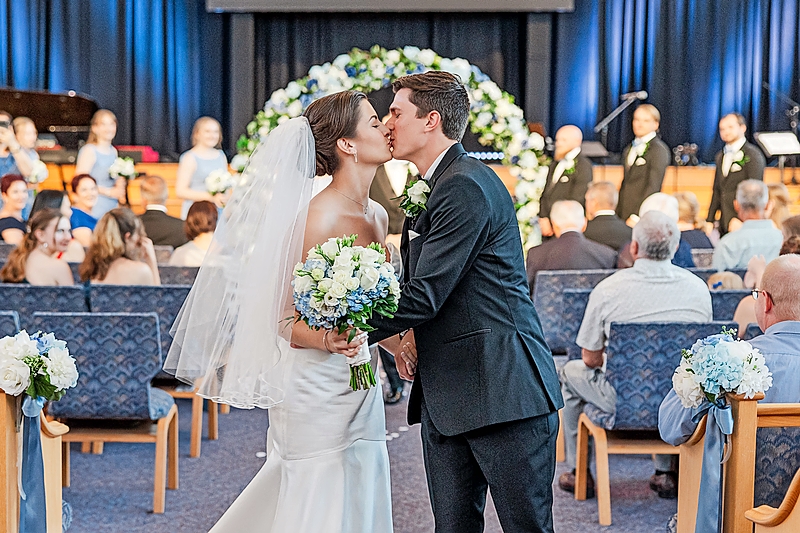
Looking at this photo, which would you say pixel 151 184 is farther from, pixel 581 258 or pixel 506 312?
pixel 506 312

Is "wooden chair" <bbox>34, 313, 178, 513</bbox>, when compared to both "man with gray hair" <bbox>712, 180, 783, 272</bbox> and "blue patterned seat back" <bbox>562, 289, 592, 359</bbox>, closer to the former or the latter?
"blue patterned seat back" <bbox>562, 289, 592, 359</bbox>

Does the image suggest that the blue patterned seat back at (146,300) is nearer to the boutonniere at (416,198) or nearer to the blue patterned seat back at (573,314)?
the blue patterned seat back at (573,314)

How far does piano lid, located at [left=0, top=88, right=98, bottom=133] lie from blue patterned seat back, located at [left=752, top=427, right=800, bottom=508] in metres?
10.8

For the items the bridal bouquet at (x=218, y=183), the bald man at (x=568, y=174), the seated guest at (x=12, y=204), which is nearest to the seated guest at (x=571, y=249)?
the bald man at (x=568, y=174)

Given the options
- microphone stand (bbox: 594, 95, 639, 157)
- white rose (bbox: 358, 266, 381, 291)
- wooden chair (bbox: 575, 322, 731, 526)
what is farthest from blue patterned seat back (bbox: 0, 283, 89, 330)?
microphone stand (bbox: 594, 95, 639, 157)

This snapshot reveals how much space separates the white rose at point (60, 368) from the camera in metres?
2.94

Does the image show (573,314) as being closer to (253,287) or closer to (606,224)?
(606,224)

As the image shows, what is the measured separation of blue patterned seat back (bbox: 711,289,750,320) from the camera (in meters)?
4.94

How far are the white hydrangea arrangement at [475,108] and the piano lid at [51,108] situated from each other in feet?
17.9

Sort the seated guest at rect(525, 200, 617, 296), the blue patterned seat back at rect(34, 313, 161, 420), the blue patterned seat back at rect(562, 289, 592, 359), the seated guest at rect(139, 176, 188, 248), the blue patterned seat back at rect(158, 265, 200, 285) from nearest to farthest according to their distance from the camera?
the blue patterned seat back at rect(34, 313, 161, 420), the blue patterned seat back at rect(562, 289, 592, 359), the blue patterned seat back at rect(158, 265, 200, 285), the seated guest at rect(525, 200, 617, 296), the seated guest at rect(139, 176, 188, 248)

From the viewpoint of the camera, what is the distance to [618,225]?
22.2ft

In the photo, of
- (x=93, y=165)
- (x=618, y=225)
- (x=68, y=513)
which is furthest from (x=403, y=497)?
(x=93, y=165)

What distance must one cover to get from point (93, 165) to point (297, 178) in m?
6.16

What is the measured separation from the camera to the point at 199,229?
6.20 m
